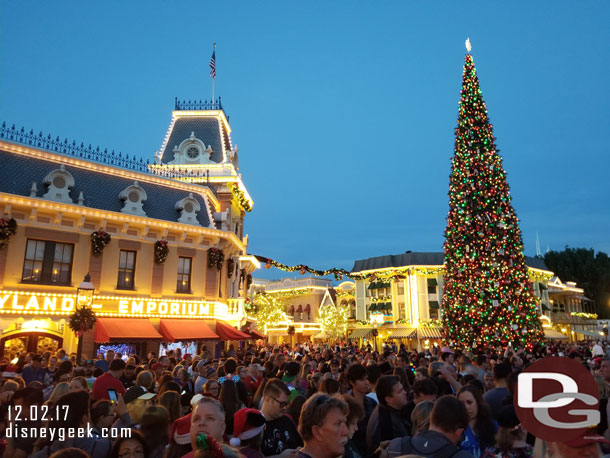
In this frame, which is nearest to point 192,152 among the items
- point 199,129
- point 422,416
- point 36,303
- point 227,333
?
point 199,129

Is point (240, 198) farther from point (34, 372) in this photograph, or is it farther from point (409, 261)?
point (409, 261)

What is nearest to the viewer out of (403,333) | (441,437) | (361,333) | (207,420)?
(441,437)

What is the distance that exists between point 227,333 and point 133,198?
8254mm

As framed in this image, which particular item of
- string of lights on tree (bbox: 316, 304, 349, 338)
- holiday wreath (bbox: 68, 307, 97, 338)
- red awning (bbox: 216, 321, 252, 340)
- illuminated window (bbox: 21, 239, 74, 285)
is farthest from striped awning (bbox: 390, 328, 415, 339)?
holiday wreath (bbox: 68, 307, 97, 338)

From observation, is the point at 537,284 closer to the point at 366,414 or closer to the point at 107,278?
the point at 107,278

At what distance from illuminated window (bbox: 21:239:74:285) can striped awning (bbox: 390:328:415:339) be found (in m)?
35.4

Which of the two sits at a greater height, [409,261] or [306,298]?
[409,261]

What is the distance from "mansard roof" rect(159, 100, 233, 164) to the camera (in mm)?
29219

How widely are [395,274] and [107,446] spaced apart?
151ft

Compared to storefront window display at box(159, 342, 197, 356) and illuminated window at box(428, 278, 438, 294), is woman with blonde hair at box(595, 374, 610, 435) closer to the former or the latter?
storefront window display at box(159, 342, 197, 356)

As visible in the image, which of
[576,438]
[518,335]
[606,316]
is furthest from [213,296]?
[606,316]

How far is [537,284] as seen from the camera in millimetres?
54562

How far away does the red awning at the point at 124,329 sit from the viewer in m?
19.1

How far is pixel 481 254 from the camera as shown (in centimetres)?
2180
